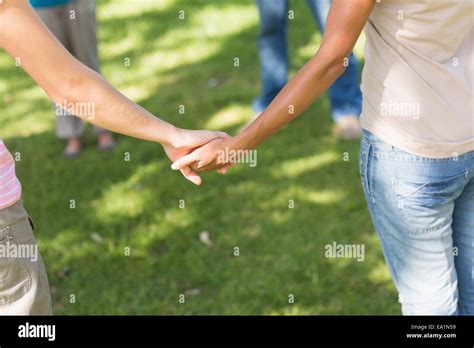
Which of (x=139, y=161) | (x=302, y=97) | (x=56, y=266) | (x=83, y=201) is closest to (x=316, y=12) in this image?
(x=139, y=161)

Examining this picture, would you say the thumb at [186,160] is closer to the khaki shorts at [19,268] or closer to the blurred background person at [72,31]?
the khaki shorts at [19,268]

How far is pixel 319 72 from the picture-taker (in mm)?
2424

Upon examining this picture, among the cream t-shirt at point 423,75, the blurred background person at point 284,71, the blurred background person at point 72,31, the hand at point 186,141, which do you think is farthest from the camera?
the blurred background person at point 284,71

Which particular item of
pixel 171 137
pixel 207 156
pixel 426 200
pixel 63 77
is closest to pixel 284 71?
pixel 207 156

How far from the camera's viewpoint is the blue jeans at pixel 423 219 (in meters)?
2.38

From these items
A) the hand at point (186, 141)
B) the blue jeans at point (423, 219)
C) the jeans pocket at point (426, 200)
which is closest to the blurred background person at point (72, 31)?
the hand at point (186, 141)

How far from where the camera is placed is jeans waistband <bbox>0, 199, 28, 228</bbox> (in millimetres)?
2244

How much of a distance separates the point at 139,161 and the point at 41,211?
0.71 m

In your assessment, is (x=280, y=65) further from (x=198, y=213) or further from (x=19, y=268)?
(x=19, y=268)

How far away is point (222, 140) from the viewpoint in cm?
296

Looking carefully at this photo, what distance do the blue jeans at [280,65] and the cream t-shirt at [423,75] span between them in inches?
103

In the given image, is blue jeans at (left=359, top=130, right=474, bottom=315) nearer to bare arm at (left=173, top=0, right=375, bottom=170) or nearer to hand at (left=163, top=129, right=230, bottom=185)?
bare arm at (left=173, top=0, right=375, bottom=170)

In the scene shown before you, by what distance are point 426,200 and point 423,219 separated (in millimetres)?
72

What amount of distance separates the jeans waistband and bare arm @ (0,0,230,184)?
32 centimetres
